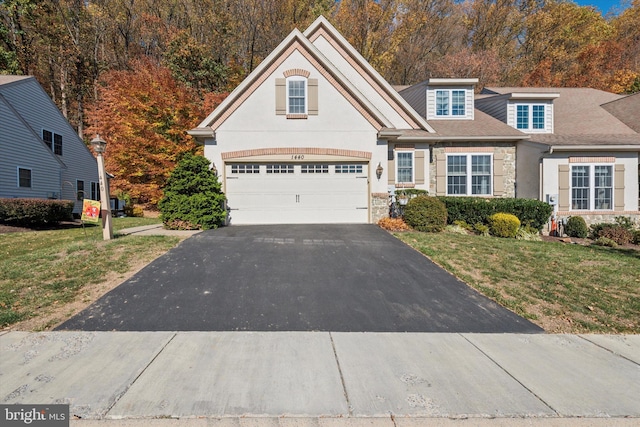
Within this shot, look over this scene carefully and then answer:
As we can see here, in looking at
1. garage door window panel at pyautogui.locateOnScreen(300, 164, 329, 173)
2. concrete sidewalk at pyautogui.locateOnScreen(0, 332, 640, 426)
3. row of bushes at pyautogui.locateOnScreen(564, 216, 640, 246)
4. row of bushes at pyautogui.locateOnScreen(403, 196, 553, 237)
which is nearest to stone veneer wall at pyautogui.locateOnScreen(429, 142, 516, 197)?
row of bushes at pyautogui.locateOnScreen(403, 196, 553, 237)

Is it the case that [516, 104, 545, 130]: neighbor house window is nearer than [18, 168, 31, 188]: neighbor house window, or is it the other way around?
[516, 104, 545, 130]: neighbor house window

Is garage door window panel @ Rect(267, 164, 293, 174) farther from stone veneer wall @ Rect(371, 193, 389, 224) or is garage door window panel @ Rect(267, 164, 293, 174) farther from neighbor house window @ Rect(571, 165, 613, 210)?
neighbor house window @ Rect(571, 165, 613, 210)

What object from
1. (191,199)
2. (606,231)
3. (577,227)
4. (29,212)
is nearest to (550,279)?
(577,227)

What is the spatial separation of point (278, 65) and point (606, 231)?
14.5 m

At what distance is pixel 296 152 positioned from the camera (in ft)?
40.6

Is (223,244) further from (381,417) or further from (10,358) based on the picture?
(381,417)

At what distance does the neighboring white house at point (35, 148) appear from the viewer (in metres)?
16.1

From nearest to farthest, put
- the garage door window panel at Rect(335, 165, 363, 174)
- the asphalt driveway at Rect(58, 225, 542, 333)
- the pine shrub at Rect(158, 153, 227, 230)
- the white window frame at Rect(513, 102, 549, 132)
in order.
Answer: the asphalt driveway at Rect(58, 225, 542, 333), the pine shrub at Rect(158, 153, 227, 230), the garage door window panel at Rect(335, 165, 363, 174), the white window frame at Rect(513, 102, 549, 132)

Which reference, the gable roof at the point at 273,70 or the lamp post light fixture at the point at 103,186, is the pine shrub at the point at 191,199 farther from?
the lamp post light fixture at the point at 103,186

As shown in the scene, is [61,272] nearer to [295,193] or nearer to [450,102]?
[295,193]

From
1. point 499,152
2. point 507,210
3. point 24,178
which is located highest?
point 499,152

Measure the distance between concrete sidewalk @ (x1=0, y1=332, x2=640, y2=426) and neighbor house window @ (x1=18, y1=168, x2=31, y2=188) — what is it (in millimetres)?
17533

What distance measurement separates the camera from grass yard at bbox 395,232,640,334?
199 inches

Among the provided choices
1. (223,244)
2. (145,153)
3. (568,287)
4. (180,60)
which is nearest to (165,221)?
(223,244)
